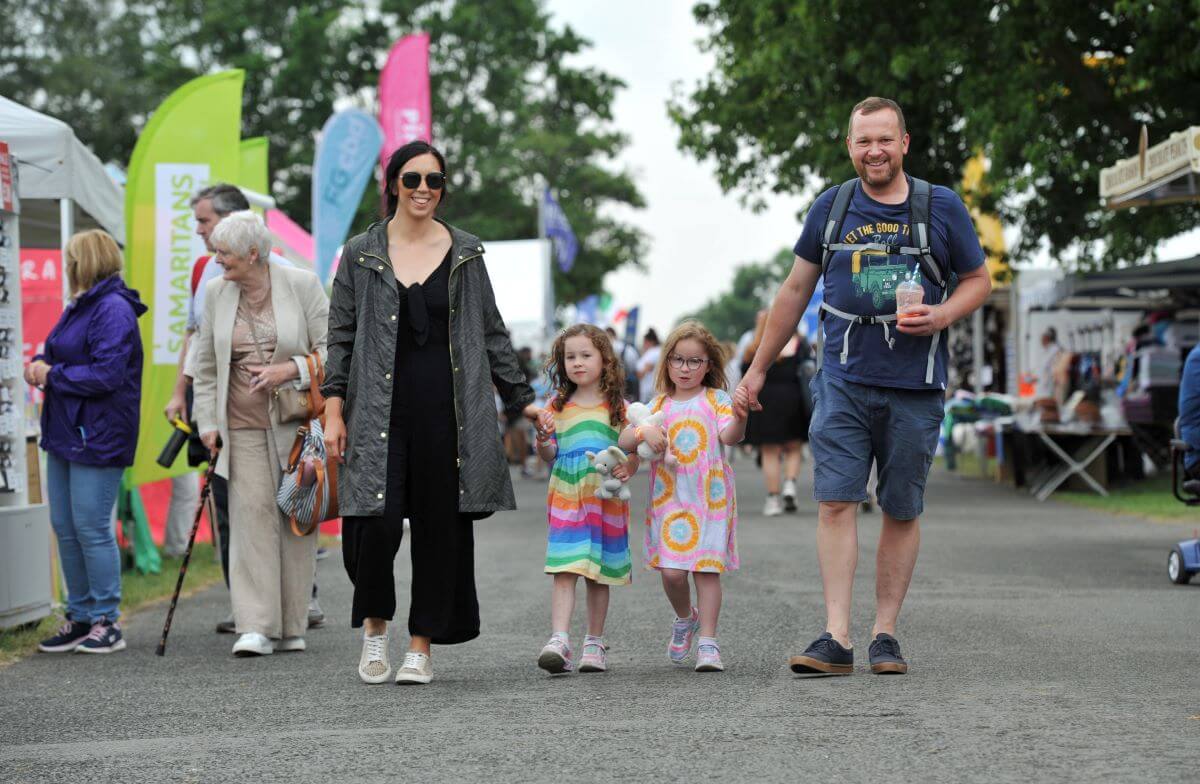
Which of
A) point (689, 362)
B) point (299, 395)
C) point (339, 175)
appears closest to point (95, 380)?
point (299, 395)

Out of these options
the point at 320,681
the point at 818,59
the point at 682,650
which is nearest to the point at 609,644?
the point at 682,650

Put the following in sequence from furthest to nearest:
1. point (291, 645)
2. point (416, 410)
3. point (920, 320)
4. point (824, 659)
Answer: point (291, 645) < point (416, 410) < point (824, 659) < point (920, 320)

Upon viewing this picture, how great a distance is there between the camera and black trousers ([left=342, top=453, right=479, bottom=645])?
261 inches

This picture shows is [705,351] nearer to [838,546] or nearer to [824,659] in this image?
[838,546]

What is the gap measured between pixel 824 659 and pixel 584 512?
3.62 ft

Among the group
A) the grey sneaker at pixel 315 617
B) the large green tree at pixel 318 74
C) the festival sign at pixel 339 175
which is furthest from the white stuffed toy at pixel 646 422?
the large green tree at pixel 318 74

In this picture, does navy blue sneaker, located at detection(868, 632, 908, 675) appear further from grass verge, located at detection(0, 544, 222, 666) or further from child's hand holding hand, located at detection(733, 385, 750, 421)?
grass verge, located at detection(0, 544, 222, 666)

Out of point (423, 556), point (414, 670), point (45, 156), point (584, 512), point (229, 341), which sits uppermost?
point (45, 156)

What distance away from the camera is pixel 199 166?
12125 millimetres

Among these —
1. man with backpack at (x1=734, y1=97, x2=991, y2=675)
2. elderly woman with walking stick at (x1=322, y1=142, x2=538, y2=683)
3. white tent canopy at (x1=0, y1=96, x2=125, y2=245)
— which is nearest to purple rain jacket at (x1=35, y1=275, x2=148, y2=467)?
white tent canopy at (x1=0, y1=96, x2=125, y2=245)

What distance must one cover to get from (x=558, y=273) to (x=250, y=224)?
2071 inches

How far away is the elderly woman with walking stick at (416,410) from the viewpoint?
655 centimetres

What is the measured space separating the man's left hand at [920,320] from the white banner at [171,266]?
653cm

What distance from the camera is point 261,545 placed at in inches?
313
